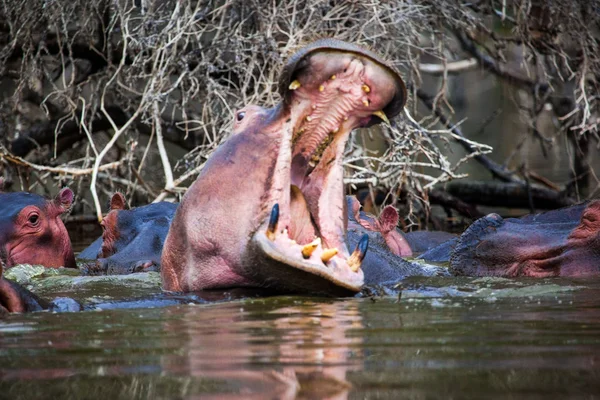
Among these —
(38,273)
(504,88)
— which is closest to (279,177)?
(38,273)

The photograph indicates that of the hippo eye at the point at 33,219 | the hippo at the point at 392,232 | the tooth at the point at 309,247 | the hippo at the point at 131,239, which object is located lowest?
the hippo at the point at 392,232

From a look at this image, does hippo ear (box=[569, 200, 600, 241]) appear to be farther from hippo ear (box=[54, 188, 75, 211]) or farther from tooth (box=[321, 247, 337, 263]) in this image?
hippo ear (box=[54, 188, 75, 211])

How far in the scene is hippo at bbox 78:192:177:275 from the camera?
5297 millimetres

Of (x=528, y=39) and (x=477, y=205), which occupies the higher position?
(x=528, y=39)

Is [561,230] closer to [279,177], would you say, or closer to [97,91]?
[279,177]

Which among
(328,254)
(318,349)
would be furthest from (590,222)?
(318,349)

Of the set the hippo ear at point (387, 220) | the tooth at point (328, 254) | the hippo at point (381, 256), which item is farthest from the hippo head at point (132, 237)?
the tooth at point (328, 254)

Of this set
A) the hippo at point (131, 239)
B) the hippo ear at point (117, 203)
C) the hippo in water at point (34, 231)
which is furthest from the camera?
the hippo ear at point (117, 203)

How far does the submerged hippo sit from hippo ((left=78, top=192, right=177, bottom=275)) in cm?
140

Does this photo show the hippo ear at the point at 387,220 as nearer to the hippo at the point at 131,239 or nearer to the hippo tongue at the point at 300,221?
the hippo at the point at 131,239

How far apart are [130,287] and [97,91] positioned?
4509 mm

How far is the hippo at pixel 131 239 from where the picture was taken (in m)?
5.30

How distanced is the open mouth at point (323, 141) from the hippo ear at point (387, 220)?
2.10 m

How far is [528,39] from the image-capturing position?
9156 millimetres
